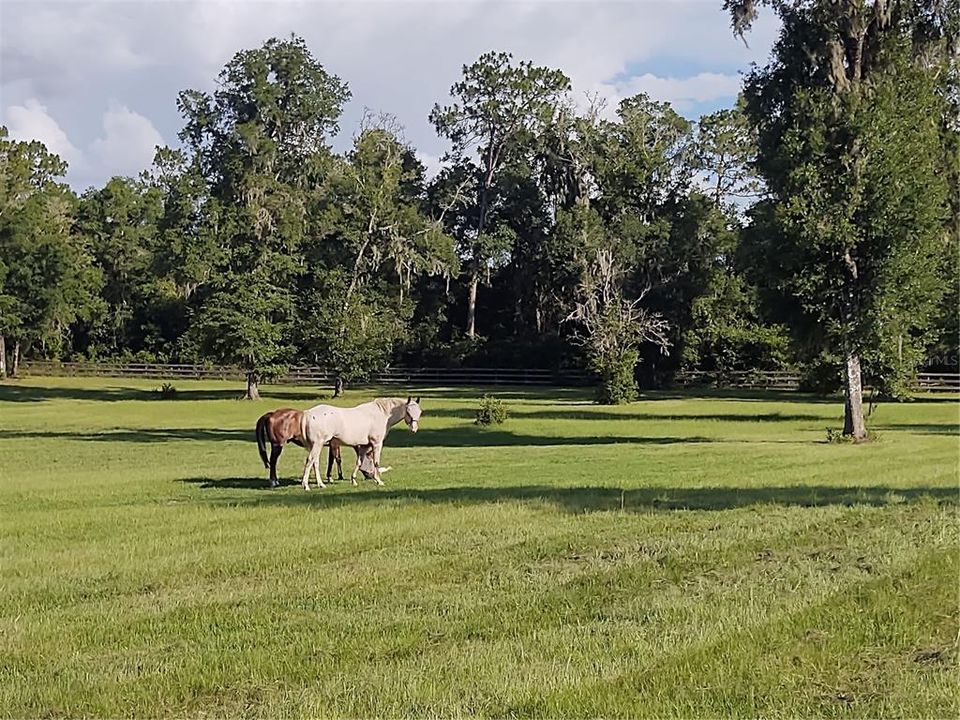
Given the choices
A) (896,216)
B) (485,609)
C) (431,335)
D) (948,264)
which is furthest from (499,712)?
(431,335)

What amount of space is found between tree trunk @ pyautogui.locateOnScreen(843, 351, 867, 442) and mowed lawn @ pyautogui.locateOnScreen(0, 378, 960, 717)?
10.7 m

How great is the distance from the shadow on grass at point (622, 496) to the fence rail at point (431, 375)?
5014cm

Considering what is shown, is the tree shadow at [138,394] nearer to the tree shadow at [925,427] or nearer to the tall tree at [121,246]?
the tall tree at [121,246]

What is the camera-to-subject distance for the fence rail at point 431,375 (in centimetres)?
7031

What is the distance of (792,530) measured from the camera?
11164mm

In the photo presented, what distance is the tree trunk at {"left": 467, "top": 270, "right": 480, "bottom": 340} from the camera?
81.6 meters

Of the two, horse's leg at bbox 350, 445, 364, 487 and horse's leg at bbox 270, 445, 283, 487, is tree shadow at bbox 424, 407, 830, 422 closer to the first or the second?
horse's leg at bbox 350, 445, 364, 487

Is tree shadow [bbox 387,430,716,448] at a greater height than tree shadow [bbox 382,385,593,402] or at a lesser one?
lesser

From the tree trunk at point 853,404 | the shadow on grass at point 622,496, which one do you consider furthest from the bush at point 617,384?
the shadow on grass at point 622,496

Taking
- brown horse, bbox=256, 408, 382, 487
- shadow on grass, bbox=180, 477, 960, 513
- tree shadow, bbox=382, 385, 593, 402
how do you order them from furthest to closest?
tree shadow, bbox=382, 385, 593, 402
brown horse, bbox=256, 408, 382, 487
shadow on grass, bbox=180, 477, 960, 513

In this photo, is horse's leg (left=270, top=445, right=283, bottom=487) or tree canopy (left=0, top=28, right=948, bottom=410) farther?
tree canopy (left=0, top=28, right=948, bottom=410)

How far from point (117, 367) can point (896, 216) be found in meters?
68.7

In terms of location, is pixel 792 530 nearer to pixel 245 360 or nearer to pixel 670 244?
pixel 245 360

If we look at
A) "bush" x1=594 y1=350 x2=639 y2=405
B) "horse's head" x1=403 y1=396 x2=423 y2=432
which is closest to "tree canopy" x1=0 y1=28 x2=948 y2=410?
"bush" x1=594 y1=350 x2=639 y2=405
